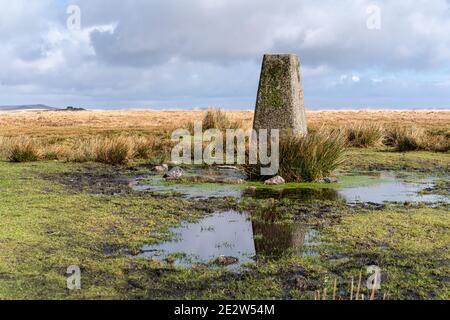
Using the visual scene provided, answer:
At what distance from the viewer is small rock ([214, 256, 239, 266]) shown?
6422 mm

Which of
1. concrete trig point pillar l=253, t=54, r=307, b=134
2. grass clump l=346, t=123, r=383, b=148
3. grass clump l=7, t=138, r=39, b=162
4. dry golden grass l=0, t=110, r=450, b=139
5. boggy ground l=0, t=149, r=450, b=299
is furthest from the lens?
dry golden grass l=0, t=110, r=450, b=139

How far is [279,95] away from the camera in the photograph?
14289mm

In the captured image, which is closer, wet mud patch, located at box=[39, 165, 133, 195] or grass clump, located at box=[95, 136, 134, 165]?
wet mud patch, located at box=[39, 165, 133, 195]

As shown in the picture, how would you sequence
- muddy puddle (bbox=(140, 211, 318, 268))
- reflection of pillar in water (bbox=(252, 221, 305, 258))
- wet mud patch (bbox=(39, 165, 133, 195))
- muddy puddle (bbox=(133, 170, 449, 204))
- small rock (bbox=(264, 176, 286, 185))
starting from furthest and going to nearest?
small rock (bbox=(264, 176, 286, 185)) → wet mud patch (bbox=(39, 165, 133, 195)) → muddy puddle (bbox=(133, 170, 449, 204)) → reflection of pillar in water (bbox=(252, 221, 305, 258)) → muddy puddle (bbox=(140, 211, 318, 268))

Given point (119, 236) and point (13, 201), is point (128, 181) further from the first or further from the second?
point (119, 236)

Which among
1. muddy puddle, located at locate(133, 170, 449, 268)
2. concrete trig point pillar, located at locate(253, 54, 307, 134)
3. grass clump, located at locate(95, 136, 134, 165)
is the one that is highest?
concrete trig point pillar, located at locate(253, 54, 307, 134)

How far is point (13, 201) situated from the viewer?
9.68 m

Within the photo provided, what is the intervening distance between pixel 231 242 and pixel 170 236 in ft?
2.89

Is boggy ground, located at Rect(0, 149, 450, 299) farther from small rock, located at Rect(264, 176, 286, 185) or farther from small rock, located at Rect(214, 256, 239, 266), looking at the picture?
small rock, located at Rect(264, 176, 286, 185)

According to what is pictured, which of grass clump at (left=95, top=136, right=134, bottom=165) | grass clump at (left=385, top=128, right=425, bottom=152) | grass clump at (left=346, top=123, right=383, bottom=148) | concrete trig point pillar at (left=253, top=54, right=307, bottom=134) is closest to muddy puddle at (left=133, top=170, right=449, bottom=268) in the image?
concrete trig point pillar at (left=253, top=54, right=307, bottom=134)

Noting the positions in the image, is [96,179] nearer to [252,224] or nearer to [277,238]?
[252,224]

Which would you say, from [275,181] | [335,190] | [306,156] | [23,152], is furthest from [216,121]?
[335,190]

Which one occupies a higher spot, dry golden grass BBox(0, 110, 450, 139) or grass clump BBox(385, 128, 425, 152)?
dry golden grass BBox(0, 110, 450, 139)

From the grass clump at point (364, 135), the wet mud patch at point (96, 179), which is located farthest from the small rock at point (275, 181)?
the grass clump at point (364, 135)
